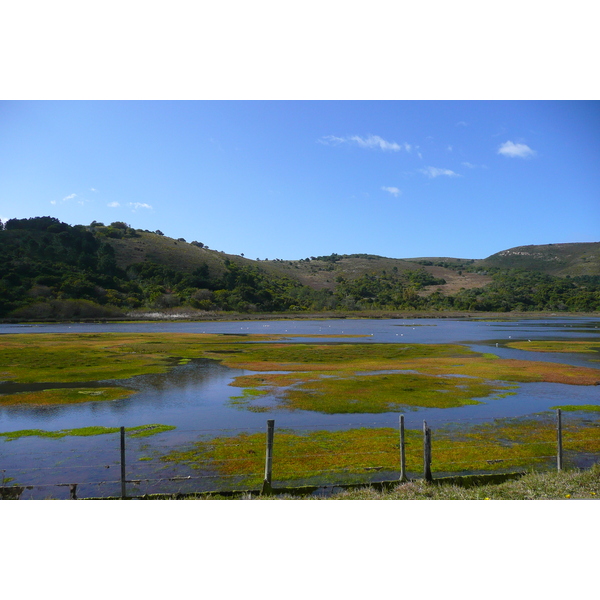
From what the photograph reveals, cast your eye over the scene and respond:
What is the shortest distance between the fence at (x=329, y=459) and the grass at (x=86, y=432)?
2735mm

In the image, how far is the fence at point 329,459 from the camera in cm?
1238

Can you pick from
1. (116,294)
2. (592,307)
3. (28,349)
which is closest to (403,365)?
(28,349)

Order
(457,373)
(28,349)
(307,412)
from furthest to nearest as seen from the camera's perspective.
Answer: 1. (28,349)
2. (457,373)
3. (307,412)

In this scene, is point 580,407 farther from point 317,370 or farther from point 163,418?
point 163,418

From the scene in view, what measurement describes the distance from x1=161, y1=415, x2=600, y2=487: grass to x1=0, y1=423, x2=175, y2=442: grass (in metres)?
2.97

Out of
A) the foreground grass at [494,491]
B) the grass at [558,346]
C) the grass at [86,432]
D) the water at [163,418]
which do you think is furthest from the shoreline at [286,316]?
the foreground grass at [494,491]

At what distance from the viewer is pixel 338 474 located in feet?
46.1

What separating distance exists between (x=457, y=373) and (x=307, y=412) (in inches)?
647

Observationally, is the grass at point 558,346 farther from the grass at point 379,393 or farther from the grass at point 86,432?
the grass at point 86,432

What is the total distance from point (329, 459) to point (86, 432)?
9818 mm

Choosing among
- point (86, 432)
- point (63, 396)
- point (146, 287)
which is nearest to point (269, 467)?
point (86, 432)

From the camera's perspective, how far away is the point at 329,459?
1550 cm

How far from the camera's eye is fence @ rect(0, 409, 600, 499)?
12375 millimetres

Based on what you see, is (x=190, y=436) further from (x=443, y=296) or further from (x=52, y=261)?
(x=443, y=296)
